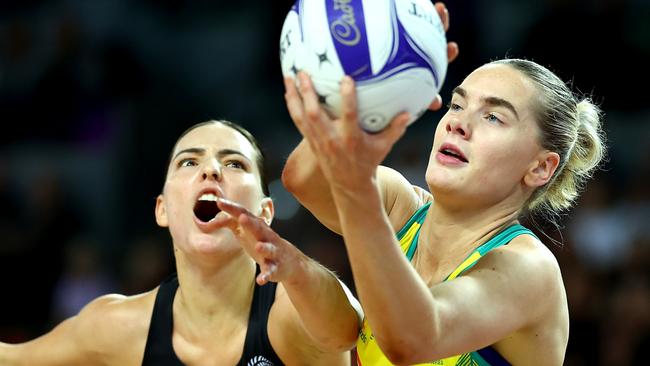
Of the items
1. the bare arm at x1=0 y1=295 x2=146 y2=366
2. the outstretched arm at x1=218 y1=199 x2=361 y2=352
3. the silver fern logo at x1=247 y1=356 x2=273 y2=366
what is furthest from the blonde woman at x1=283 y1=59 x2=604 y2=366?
the bare arm at x1=0 y1=295 x2=146 y2=366

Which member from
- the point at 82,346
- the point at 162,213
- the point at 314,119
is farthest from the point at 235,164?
the point at 314,119

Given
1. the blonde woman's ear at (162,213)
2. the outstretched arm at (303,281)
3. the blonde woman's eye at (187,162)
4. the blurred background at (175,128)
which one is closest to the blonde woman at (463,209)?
the outstretched arm at (303,281)

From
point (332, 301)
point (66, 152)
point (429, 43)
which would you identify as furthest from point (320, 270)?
point (66, 152)

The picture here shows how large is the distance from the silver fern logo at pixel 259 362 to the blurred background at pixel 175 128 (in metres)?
2.93

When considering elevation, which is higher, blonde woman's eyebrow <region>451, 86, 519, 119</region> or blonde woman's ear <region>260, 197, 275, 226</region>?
blonde woman's eyebrow <region>451, 86, 519, 119</region>

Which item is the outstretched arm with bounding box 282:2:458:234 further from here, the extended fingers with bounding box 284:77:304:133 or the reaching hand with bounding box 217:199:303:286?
the extended fingers with bounding box 284:77:304:133

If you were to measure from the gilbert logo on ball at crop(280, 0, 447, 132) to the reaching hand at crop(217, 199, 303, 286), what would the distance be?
17.3 inches

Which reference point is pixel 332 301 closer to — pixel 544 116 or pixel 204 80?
pixel 544 116

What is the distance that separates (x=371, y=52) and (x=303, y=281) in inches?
31.0

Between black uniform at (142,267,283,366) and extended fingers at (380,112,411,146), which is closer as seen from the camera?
extended fingers at (380,112,411,146)

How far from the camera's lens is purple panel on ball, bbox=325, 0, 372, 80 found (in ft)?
7.73

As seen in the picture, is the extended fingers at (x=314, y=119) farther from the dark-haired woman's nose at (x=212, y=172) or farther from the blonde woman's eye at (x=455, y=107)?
the dark-haired woman's nose at (x=212, y=172)

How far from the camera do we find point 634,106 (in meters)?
7.35

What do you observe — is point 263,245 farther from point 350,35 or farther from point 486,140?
point 486,140
